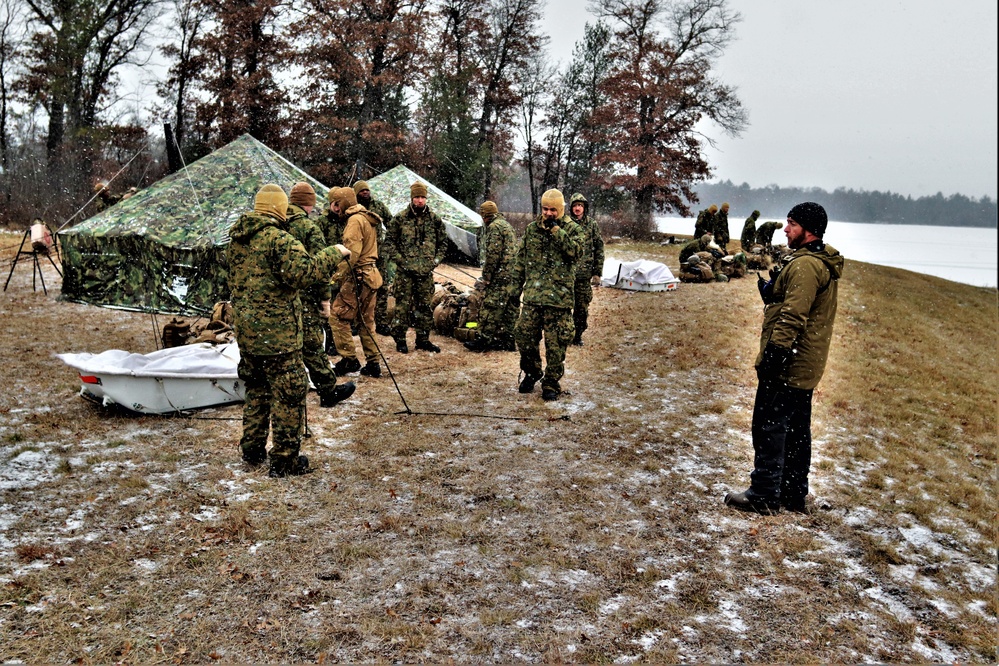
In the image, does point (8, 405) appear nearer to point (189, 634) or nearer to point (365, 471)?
point (365, 471)

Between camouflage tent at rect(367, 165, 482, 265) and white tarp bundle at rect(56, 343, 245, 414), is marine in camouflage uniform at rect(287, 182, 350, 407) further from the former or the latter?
camouflage tent at rect(367, 165, 482, 265)

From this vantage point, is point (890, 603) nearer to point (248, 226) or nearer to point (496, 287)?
point (248, 226)

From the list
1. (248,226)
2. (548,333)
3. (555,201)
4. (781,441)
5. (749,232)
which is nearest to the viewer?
(781,441)

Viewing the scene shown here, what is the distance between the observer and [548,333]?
658 cm

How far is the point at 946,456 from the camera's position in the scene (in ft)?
18.6

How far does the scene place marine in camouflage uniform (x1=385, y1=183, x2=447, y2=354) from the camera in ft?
26.6

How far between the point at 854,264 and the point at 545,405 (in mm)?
21020

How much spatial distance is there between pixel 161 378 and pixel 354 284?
2.33 m

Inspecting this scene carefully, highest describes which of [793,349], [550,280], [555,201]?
[555,201]

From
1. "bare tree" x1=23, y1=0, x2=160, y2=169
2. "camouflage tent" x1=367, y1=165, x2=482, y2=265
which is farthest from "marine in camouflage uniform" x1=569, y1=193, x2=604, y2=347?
"bare tree" x1=23, y1=0, x2=160, y2=169

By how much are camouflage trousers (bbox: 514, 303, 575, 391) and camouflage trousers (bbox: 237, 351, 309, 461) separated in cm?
272

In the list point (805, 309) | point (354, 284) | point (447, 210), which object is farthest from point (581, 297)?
point (447, 210)

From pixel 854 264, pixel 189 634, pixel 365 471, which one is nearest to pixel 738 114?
pixel 854 264

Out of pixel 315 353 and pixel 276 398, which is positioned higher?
pixel 315 353
